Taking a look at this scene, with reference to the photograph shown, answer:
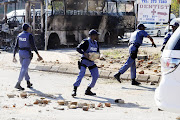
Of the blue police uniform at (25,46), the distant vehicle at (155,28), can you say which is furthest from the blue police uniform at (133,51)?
the distant vehicle at (155,28)

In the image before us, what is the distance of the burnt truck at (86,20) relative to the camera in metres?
24.2

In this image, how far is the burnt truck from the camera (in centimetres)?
2421

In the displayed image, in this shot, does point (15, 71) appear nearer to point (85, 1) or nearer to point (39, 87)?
point (39, 87)

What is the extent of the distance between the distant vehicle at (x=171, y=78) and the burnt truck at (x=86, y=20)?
18.1 m

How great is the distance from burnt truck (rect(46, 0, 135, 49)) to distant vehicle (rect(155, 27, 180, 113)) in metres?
18.1

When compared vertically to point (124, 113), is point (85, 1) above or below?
above

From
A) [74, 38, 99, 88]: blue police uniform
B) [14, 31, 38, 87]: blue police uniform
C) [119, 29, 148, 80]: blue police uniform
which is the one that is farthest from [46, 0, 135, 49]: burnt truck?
[74, 38, 99, 88]: blue police uniform

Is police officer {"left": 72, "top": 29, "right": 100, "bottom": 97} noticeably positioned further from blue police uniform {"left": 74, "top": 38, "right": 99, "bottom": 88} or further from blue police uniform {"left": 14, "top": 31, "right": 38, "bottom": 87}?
blue police uniform {"left": 14, "top": 31, "right": 38, "bottom": 87}

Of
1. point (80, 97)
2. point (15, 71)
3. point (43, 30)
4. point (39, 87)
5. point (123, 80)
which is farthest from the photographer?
point (43, 30)

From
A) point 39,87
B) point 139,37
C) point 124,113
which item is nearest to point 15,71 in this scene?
point 39,87

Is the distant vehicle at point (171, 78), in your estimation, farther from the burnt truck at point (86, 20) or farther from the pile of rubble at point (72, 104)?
the burnt truck at point (86, 20)

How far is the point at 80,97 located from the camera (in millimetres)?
9656

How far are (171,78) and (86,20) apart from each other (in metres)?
19.9

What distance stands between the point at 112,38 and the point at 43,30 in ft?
17.6
